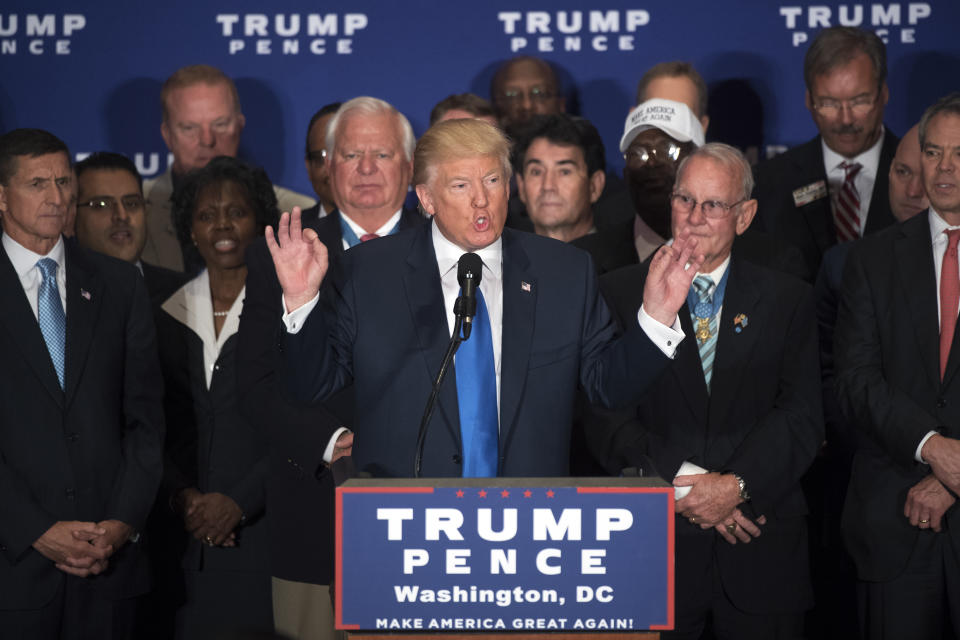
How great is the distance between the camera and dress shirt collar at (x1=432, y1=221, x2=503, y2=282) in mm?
2703

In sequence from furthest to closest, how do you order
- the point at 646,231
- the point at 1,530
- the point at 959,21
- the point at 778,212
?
the point at 959,21 → the point at 778,212 → the point at 646,231 → the point at 1,530

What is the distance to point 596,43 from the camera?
5.09 m

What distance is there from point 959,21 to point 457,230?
10.6 feet

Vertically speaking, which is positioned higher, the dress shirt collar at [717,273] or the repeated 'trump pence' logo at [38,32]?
the repeated 'trump pence' logo at [38,32]

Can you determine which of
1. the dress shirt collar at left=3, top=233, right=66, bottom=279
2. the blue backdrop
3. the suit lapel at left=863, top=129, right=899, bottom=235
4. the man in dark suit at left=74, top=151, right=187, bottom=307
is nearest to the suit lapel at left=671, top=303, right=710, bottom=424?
the suit lapel at left=863, top=129, right=899, bottom=235

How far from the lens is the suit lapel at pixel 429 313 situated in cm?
254

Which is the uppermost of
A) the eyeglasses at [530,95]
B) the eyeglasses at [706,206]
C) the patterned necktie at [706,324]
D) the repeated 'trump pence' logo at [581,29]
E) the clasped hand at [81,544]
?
the repeated 'trump pence' logo at [581,29]

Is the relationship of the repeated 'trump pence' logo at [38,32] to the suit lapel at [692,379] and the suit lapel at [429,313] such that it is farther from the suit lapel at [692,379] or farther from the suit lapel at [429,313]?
the suit lapel at [692,379]

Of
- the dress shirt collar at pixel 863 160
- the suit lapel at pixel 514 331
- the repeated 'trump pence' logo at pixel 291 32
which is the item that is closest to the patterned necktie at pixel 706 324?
the suit lapel at pixel 514 331

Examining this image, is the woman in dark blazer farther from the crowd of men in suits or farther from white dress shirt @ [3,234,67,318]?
white dress shirt @ [3,234,67,318]

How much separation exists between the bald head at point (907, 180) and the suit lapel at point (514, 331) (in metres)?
1.80

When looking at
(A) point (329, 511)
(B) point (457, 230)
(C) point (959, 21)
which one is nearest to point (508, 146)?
(B) point (457, 230)

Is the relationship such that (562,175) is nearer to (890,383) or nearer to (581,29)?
(581,29)

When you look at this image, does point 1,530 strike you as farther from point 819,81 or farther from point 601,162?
point 819,81
